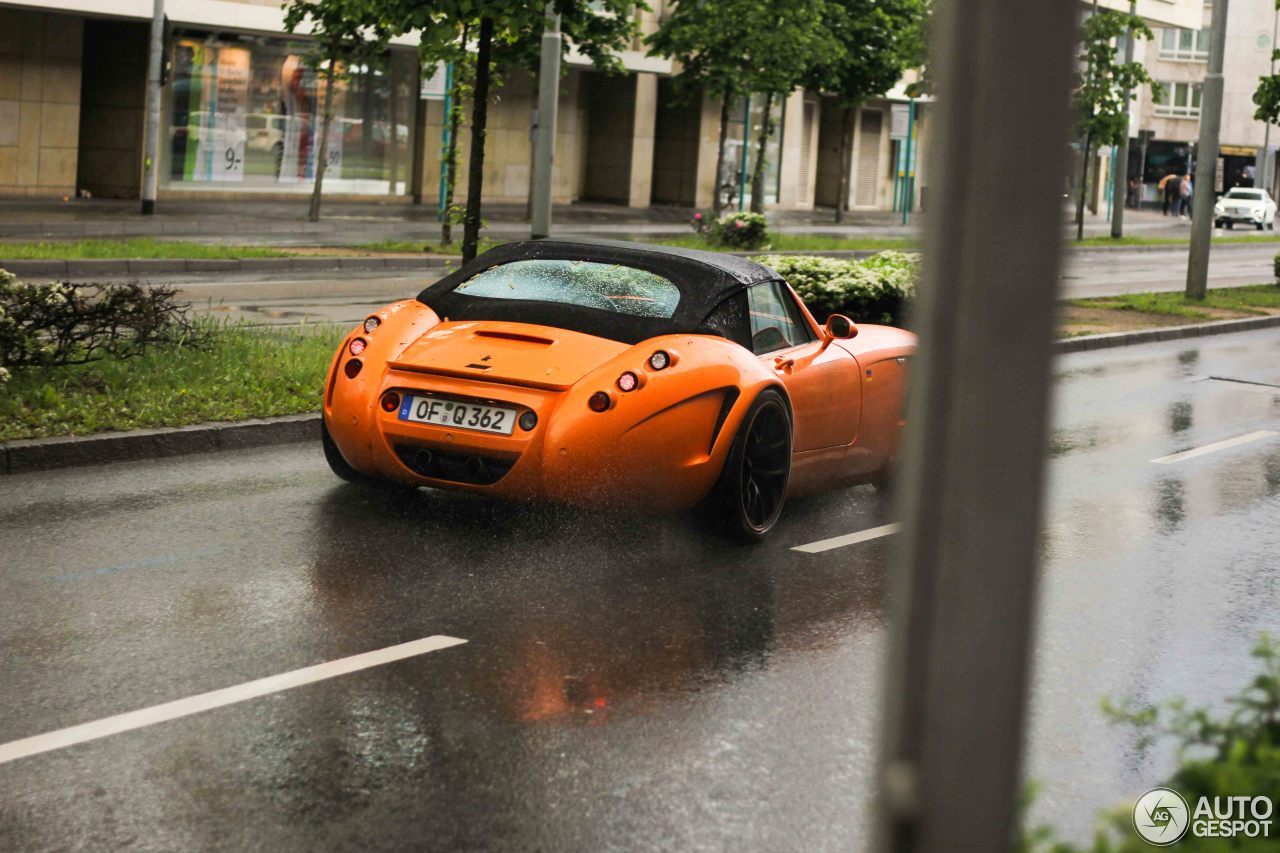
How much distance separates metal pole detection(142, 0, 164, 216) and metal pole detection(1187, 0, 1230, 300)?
15.4m

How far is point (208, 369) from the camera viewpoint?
34.8ft

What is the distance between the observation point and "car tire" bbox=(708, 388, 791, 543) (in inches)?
288

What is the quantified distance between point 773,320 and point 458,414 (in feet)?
5.83

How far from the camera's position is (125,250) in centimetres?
2041

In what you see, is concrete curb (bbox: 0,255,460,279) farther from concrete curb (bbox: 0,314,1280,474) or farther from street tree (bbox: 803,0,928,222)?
street tree (bbox: 803,0,928,222)

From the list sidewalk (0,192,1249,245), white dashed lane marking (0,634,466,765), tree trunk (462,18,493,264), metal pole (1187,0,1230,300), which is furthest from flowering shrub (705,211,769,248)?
white dashed lane marking (0,634,466,765)

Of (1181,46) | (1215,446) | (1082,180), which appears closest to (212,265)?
(1215,446)

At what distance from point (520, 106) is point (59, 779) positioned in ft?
126

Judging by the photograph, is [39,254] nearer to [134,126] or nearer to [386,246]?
[386,246]

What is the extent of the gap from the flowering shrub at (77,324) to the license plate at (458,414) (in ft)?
9.15

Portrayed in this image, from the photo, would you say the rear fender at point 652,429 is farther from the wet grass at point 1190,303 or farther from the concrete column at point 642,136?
the concrete column at point 642,136

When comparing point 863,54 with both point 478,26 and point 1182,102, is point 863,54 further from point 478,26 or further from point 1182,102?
A: point 1182,102

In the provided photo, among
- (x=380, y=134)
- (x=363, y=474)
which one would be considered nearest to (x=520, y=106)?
(x=380, y=134)

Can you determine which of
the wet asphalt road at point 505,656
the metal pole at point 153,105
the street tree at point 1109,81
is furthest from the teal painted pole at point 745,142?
the wet asphalt road at point 505,656
